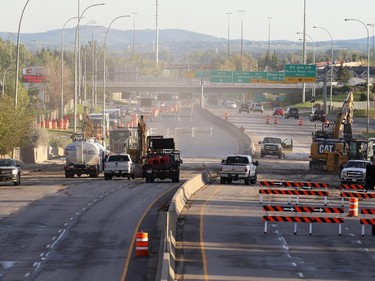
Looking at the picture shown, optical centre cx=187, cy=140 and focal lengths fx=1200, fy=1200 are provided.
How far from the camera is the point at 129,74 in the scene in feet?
623

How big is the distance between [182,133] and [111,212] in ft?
271

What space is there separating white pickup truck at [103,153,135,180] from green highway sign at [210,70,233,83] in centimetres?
9508

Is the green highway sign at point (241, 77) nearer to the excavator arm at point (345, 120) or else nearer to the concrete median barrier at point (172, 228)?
the excavator arm at point (345, 120)

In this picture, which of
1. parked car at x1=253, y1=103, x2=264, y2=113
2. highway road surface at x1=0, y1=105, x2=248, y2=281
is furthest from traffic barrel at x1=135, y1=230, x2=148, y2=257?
parked car at x1=253, y1=103, x2=264, y2=113

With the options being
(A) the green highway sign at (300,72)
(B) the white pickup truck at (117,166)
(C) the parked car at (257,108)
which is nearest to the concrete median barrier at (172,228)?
(B) the white pickup truck at (117,166)

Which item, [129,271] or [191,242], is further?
[191,242]

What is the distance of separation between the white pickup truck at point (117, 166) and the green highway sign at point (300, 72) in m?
75.5

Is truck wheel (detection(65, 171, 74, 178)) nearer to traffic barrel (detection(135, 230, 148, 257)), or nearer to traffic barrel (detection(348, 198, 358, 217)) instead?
traffic barrel (detection(348, 198, 358, 217))

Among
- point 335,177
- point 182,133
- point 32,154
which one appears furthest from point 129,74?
point 335,177

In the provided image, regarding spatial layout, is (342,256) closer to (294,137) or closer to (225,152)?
(225,152)

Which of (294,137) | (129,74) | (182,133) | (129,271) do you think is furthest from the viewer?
(129,74)

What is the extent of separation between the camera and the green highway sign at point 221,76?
163 metres

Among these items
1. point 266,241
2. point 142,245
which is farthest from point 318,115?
point 142,245

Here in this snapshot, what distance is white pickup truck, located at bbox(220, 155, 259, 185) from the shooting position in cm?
6531
